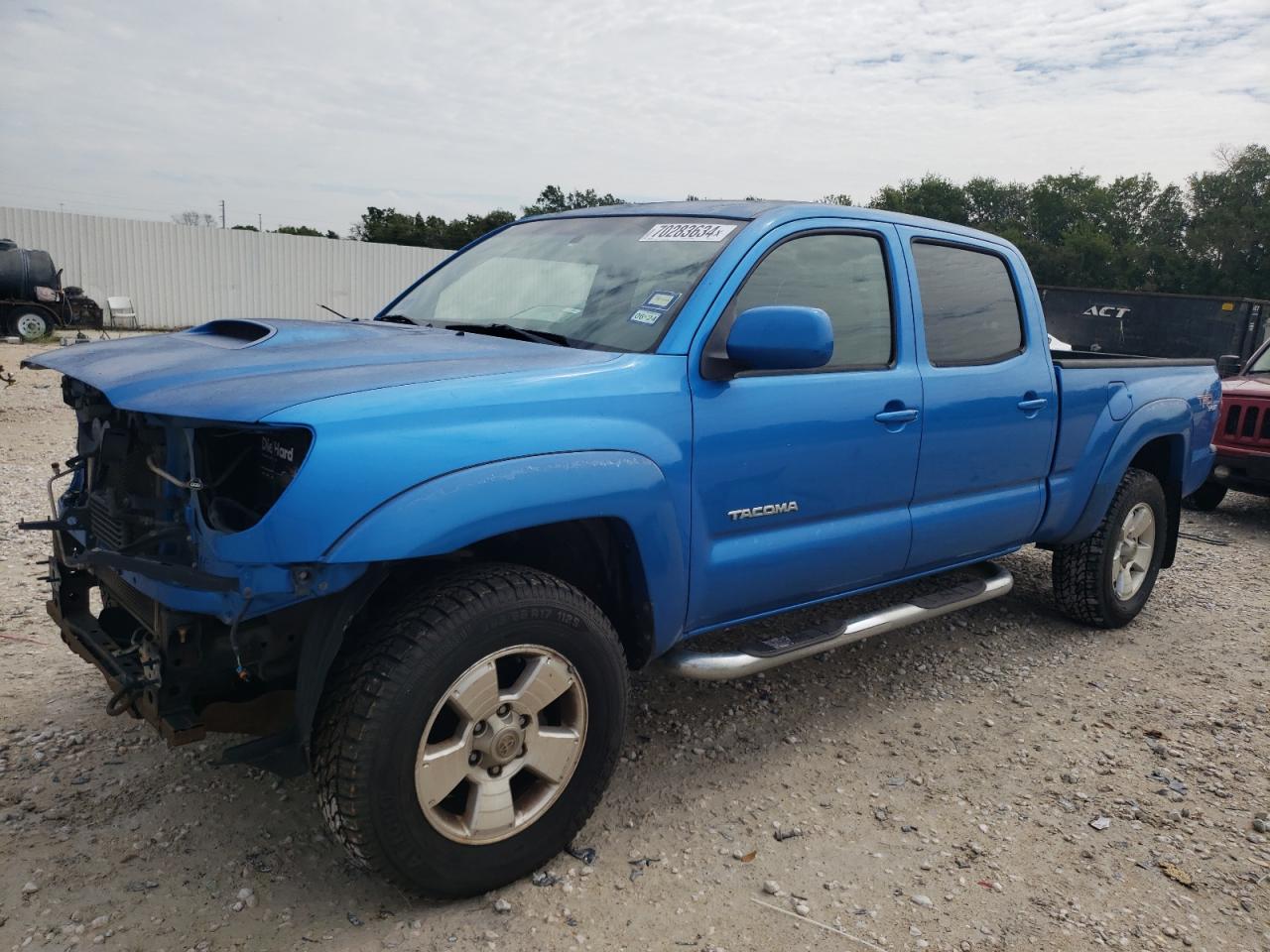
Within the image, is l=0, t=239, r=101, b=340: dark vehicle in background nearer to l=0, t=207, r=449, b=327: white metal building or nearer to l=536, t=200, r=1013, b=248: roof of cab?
l=0, t=207, r=449, b=327: white metal building

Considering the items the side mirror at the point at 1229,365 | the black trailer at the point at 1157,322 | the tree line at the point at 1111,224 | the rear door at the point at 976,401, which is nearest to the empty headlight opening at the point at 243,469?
the rear door at the point at 976,401

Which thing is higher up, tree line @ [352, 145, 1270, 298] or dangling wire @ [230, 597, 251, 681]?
tree line @ [352, 145, 1270, 298]

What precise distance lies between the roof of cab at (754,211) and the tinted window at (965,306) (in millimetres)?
150

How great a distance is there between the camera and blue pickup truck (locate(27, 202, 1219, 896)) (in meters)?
2.20

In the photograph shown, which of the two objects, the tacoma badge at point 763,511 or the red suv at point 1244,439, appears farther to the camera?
the red suv at point 1244,439

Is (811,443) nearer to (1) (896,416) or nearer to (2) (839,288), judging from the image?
(1) (896,416)

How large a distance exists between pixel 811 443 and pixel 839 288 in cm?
67

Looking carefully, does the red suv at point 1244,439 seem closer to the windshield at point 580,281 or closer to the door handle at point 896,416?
the door handle at point 896,416

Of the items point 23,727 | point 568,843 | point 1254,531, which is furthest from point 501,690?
point 1254,531

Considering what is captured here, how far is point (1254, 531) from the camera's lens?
24.7 ft

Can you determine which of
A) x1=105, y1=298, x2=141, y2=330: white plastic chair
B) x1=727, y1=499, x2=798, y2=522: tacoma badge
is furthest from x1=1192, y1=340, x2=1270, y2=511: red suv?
x1=105, y1=298, x2=141, y2=330: white plastic chair

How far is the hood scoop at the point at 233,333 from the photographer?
2805mm

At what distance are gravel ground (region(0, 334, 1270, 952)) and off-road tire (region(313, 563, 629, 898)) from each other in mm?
160

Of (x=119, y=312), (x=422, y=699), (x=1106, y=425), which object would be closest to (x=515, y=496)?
(x=422, y=699)
